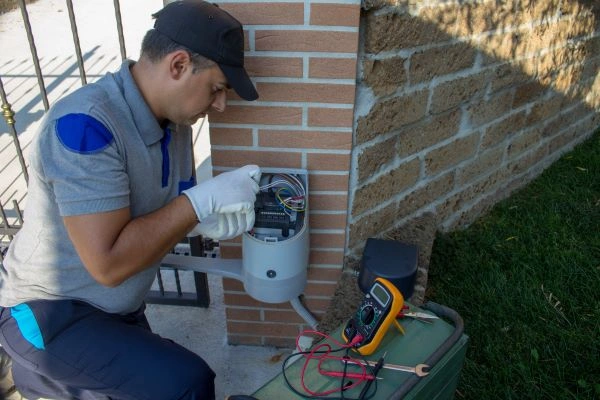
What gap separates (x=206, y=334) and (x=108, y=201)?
131cm

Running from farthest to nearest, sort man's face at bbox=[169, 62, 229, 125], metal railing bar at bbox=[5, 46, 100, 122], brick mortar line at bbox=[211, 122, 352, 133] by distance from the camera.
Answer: metal railing bar at bbox=[5, 46, 100, 122] → brick mortar line at bbox=[211, 122, 352, 133] → man's face at bbox=[169, 62, 229, 125]

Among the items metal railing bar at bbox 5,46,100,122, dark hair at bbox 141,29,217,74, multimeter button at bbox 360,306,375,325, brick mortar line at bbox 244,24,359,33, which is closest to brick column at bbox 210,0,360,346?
brick mortar line at bbox 244,24,359,33

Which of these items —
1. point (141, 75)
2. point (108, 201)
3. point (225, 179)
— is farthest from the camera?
point (225, 179)

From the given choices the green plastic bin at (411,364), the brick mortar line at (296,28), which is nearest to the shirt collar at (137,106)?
the brick mortar line at (296,28)

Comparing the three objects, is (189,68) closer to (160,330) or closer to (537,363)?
(160,330)

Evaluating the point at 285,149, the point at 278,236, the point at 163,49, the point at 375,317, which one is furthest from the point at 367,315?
the point at 163,49

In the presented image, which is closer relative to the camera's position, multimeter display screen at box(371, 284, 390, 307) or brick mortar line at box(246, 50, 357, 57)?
multimeter display screen at box(371, 284, 390, 307)

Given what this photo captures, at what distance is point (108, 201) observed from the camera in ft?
4.71

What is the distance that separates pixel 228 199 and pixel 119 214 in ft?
1.15

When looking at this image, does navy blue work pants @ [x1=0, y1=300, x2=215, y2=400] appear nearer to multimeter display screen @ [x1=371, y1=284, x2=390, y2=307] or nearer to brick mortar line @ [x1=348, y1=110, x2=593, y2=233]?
multimeter display screen @ [x1=371, y1=284, x2=390, y2=307]

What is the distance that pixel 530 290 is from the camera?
2465mm

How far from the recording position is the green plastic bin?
1.47 m

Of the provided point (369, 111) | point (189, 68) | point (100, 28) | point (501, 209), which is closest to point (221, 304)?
point (369, 111)

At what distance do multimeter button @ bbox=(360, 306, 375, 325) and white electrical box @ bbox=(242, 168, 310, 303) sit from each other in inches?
14.2
